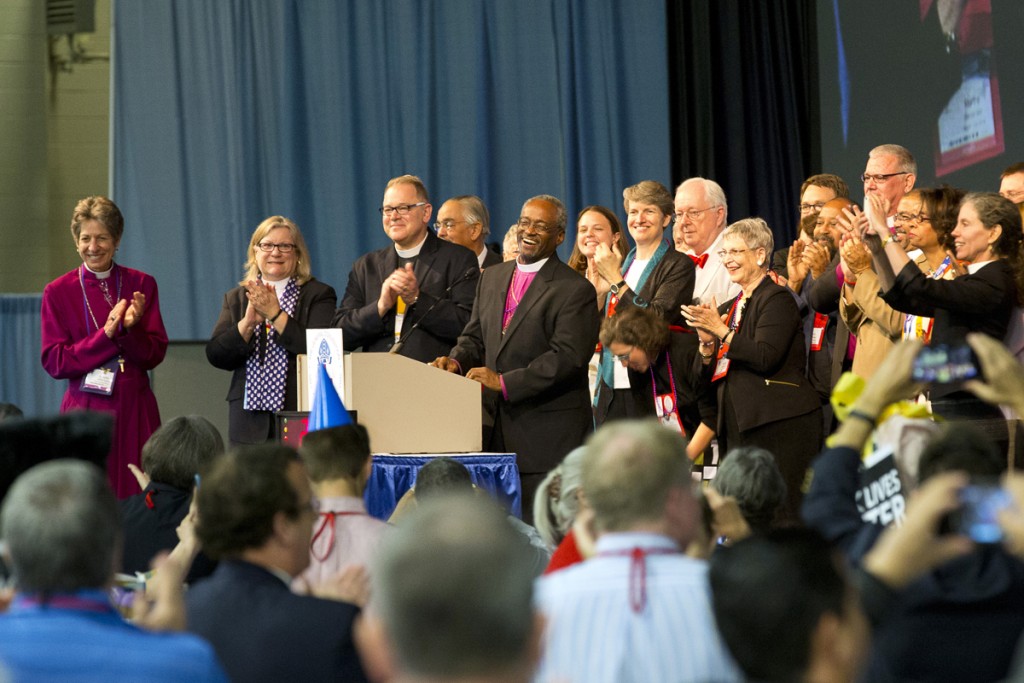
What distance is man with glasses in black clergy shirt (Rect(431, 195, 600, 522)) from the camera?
195 inches

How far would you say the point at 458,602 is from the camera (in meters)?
1.21

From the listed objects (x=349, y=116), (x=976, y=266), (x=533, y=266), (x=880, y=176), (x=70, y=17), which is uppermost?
(x=70, y=17)

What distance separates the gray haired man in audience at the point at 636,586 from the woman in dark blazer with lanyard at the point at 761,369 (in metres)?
3.02

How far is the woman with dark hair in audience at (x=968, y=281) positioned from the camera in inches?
164

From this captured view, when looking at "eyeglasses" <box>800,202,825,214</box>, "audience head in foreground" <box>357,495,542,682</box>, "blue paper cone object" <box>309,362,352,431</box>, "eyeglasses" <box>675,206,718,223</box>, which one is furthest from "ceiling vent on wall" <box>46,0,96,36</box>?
"audience head in foreground" <box>357,495,542,682</box>

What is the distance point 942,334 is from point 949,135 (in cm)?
242

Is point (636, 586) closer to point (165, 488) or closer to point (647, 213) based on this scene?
point (165, 488)

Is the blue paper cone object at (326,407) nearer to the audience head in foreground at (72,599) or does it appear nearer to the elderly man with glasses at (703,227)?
the audience head in foreground at (72,599)

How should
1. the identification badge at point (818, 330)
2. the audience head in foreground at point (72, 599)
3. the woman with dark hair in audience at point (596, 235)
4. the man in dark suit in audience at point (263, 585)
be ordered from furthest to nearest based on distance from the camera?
the woman with dark hair in audience at point (596, 235), the identification badge at point (818, 330), the man in dark suit in audience at point (263, 585), the audience head in foreground at point (72, 599)

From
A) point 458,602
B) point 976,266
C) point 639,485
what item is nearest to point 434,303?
point 976,266

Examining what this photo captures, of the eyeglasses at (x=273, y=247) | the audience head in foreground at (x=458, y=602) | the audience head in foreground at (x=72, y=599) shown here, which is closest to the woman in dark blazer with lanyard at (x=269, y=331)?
the eyeglasses at (x=273, y=247)

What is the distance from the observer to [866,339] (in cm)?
507

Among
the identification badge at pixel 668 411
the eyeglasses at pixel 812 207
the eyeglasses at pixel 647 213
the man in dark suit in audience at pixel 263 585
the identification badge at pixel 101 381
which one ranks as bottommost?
the man in dark suit in audience at pixel 263 585

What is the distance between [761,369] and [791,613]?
3.54m
